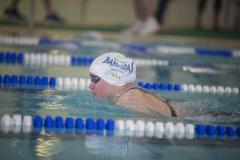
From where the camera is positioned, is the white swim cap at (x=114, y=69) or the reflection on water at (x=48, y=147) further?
the white swim cap at (x=114, y=69)

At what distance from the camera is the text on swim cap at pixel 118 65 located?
462 cm

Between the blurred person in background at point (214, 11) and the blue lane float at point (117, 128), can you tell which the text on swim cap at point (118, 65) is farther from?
the blurred person in background at point (214, 11)

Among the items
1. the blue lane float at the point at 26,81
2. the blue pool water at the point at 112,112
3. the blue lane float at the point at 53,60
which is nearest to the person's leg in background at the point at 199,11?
the blue lane float at the point at 53,60

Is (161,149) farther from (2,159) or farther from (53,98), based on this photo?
(53,98)

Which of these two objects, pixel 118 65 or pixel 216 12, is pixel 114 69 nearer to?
pixel 118 65

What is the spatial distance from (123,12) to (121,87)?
379 inches

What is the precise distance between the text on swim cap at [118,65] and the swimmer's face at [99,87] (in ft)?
0.44

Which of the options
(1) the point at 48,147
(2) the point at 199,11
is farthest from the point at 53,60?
(2) the point at 199,11

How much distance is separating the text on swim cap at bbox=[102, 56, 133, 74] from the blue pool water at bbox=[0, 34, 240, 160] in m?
0.28

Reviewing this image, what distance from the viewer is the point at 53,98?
201 inches

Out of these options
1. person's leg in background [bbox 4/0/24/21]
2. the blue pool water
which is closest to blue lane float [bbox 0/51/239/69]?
the blue pool water

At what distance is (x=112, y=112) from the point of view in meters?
4.54

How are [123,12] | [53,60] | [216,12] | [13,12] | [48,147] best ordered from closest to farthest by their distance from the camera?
1. [48,147]
2. [53,60]
3. [13,12]
4. [216,12]
5. [123,12]

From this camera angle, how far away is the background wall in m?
13.7
